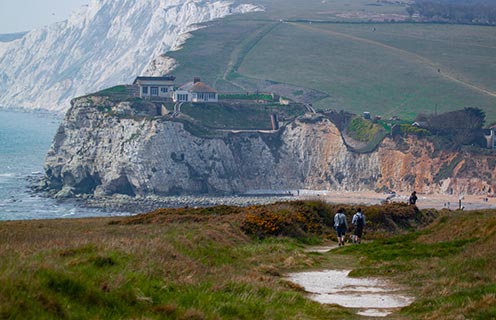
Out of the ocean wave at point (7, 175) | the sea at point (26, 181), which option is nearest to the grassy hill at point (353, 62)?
the sea at point (26, 181)

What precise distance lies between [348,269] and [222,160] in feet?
304

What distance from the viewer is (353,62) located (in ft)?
539

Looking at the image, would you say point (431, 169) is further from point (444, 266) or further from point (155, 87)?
point (444, 266)

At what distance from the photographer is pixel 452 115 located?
405 ft

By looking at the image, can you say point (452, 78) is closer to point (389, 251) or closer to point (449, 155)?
point (449, 155)

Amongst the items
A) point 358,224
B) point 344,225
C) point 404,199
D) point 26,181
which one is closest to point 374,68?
point 404,199

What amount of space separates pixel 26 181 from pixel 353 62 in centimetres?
6349

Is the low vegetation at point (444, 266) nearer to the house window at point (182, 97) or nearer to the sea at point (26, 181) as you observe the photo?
the sea at point (26, 181)

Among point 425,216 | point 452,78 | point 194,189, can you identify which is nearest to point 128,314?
point 425,216

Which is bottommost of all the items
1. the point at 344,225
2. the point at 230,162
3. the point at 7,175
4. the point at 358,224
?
the point at 7,175

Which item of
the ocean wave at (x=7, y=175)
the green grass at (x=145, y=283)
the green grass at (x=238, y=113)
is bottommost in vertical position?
the ocean wave at (x=7, y=175)

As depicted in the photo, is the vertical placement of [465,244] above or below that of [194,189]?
above

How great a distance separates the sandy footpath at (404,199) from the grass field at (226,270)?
6929 cm

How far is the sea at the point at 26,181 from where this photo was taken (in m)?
88.9
